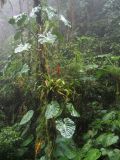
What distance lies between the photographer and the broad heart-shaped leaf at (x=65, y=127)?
434 centimetres

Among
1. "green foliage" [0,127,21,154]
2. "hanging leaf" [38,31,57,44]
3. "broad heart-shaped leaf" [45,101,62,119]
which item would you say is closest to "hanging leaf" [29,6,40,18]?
"hanging leaf" [38,31,57,44]

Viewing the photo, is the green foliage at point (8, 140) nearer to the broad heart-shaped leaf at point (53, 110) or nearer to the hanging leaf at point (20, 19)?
the broad heart-shaped leaf at point (53, 110)

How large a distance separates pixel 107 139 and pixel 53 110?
830 mm

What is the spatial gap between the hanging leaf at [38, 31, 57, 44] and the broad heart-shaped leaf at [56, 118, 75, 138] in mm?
1156

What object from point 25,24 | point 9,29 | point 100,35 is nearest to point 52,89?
point 25,24

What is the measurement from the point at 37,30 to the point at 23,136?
178 centimetres

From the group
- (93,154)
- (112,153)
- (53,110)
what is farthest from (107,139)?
(53,110)

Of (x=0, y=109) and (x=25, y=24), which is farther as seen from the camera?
(x=0, y=109)

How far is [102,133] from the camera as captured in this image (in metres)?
4.82

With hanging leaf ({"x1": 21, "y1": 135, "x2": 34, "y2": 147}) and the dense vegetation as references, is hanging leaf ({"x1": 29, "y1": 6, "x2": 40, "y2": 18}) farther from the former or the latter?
hanging leaf ({"x1": 21, "y1": 135, "x2": 34, "y2": 147})

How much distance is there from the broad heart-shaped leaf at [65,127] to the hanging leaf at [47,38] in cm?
116

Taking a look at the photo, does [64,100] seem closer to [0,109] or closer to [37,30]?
[37,30]

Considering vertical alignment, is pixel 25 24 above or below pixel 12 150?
above

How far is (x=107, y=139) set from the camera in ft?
14.6
